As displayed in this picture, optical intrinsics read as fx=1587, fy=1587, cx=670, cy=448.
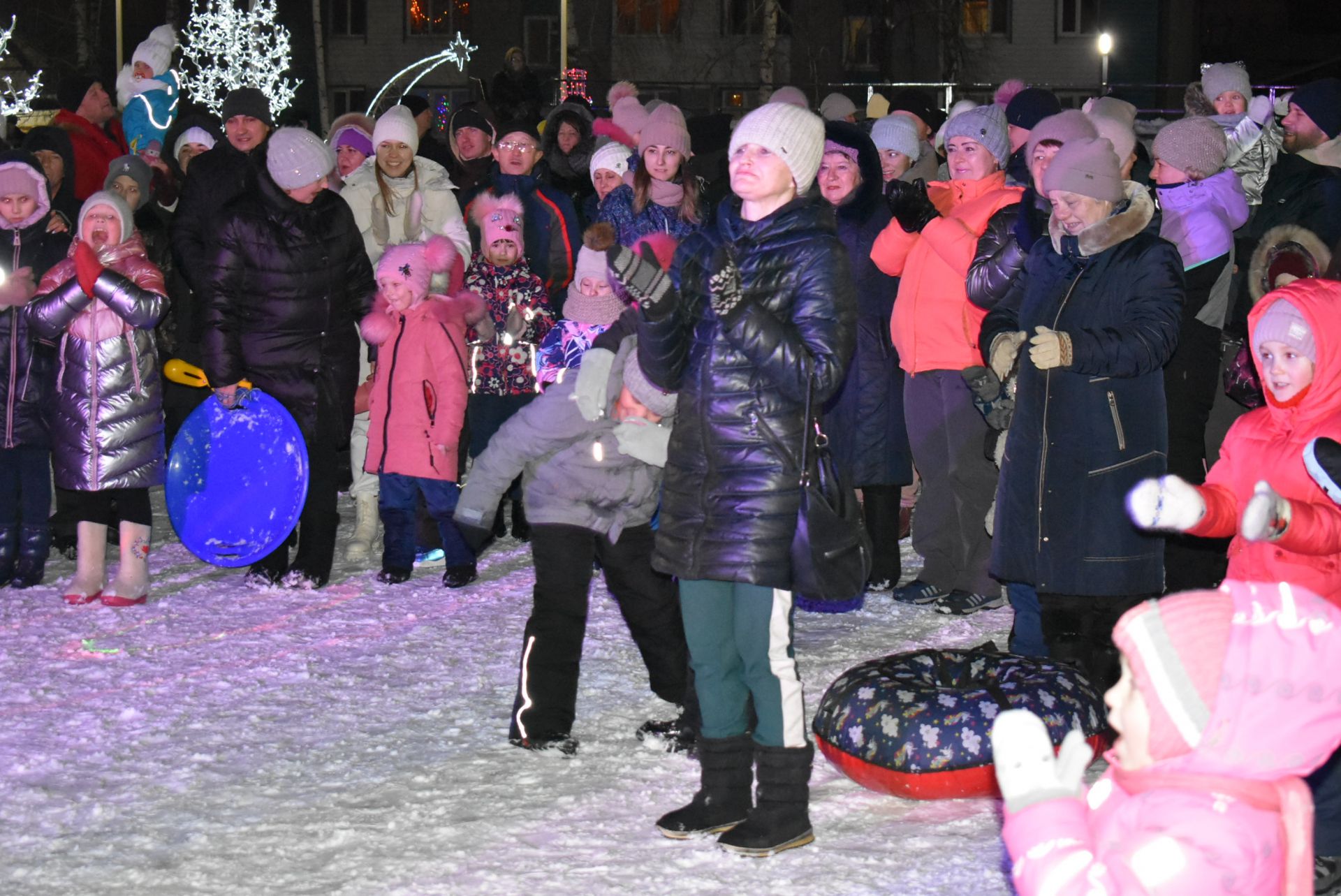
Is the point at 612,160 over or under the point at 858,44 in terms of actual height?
under

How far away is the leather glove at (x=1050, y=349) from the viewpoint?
5031mm

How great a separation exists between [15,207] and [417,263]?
6.35 feet

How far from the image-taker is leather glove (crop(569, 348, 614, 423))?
5.12 metres

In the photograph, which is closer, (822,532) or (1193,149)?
(822,532)

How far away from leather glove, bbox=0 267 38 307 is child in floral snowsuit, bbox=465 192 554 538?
214 centimetres

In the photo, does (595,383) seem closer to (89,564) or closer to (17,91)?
(89,564)

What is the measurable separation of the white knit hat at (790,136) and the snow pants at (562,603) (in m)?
1.56

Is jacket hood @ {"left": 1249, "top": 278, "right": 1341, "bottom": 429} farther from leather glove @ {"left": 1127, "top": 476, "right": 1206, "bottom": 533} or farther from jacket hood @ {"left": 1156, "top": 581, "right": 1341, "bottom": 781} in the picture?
jacket hood @ {"left": 1156, "top": 581, "right": 1341, "bottom": 781}

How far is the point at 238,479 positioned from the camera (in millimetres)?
7727

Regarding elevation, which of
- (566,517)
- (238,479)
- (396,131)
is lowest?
(238,479)

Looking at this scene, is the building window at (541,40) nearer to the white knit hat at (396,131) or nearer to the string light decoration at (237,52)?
the string light decoration at (237,52)

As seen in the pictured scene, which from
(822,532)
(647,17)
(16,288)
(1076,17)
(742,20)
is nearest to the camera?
(822,532)

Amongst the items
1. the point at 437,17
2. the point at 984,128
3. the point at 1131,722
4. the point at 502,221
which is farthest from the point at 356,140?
the point at 437,17

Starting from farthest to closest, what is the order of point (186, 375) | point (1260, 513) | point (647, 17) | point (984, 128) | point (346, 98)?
point (346, 98) < point (647, 17) < point (186, 375) < point (984, 128) < point (1260, 513)
